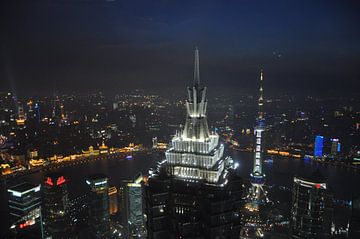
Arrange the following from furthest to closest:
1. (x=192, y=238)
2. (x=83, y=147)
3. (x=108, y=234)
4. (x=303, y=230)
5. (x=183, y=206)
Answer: (x=83, y=147) < (x=108, y=234) < (x=303, y=230) < (x=183, y=206) < (x=192, y=238)

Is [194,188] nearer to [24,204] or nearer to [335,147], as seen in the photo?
[24,204]

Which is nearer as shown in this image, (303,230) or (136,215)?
(303,230)

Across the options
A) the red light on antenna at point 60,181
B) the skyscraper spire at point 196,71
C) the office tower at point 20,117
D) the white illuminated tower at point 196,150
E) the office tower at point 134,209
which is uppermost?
the skyscraper spire at point 196,71

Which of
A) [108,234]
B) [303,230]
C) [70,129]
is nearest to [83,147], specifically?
[70,129]

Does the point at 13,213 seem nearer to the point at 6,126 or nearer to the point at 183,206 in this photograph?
the point at 183,206

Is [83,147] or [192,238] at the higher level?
[192,238]

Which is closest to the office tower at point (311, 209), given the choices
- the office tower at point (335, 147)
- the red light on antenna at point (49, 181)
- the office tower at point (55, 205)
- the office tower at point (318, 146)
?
the office tower at point (55, 205)

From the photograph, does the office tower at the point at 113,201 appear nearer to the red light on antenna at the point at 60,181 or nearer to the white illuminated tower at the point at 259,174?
the red light on antenna at the point at 60,181
